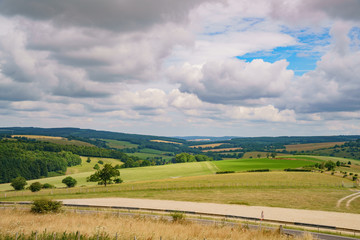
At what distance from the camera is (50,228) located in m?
23.9

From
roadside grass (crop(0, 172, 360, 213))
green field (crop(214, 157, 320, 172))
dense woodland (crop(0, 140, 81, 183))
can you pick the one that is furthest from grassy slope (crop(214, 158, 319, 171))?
dense woodland (crop(0, 140, 81, 183))

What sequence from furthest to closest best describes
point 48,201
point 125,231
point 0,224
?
1. point 48,201
2. point 0,224
3. point 125,231

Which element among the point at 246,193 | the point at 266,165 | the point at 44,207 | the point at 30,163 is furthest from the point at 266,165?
the point at 30,163

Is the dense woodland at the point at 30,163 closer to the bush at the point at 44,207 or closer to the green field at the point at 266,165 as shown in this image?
the green field at the point at 266,165

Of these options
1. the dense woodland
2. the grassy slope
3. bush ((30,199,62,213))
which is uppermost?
bush ((30,199,62,213))

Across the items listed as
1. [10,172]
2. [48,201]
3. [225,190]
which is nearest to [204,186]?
[225,190]

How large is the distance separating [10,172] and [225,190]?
12369 centimetres

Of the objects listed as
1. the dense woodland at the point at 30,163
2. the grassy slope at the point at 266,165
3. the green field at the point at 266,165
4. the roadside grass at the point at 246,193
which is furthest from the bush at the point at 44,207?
the dense woodland at the point at 30,163

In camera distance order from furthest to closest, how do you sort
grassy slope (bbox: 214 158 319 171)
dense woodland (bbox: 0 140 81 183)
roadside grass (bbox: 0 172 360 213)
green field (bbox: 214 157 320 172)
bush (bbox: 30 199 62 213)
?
dense woodland (bbox: 0 140 81 183) < grassy slope (bbox: 214 158 319 171) < green field (bbox: 214 157 320 172) < roadside grass (bbox: 0 172 360 213) < bush (bbox: 30 199 62 213)

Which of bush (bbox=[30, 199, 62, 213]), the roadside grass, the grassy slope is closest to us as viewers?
bush (bbox=[30, 199, 62, 213])

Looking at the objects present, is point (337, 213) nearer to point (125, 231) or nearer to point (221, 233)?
point (221, 233)

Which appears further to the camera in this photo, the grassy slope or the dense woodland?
the dense woodland

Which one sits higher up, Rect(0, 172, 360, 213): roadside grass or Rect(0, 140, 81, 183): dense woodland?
Rect(0, 172, 360, 213): roadside grass

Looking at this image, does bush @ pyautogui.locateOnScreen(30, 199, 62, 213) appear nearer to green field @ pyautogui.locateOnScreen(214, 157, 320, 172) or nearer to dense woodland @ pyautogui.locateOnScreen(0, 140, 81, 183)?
green field @ pyautogui.locateOnScreen(214, 157, 320, 172)
